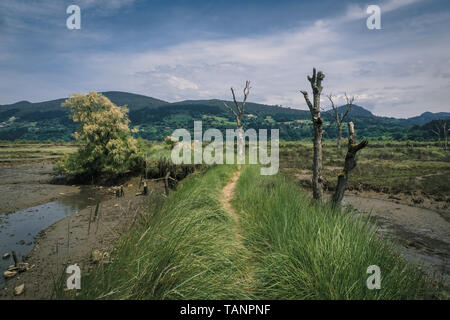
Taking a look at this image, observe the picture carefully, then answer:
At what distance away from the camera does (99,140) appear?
18922 millimetres

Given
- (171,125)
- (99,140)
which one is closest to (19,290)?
(99,140)

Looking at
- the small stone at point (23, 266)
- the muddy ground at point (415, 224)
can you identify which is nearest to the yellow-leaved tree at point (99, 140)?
the small stone at point (23, 266)

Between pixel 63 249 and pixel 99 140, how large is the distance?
13787mm

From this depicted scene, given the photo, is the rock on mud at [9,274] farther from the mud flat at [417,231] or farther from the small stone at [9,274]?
the mud flat at [417,231]

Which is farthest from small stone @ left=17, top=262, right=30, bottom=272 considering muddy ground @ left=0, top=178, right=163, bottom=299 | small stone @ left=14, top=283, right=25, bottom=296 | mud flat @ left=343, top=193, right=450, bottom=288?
mud flat @ left=343, top=193, right=450, bottom=288

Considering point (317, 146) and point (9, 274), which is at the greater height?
point (317, 146)

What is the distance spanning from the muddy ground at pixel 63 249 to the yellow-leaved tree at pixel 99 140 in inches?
320

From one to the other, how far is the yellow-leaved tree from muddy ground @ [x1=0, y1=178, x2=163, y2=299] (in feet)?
26.7

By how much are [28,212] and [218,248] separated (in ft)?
40.4

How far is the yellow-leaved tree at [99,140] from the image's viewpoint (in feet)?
59.2

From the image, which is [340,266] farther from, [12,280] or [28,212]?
[28,212]

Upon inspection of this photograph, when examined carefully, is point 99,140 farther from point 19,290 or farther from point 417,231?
point 417,231

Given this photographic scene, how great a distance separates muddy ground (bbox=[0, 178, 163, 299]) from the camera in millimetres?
4980
